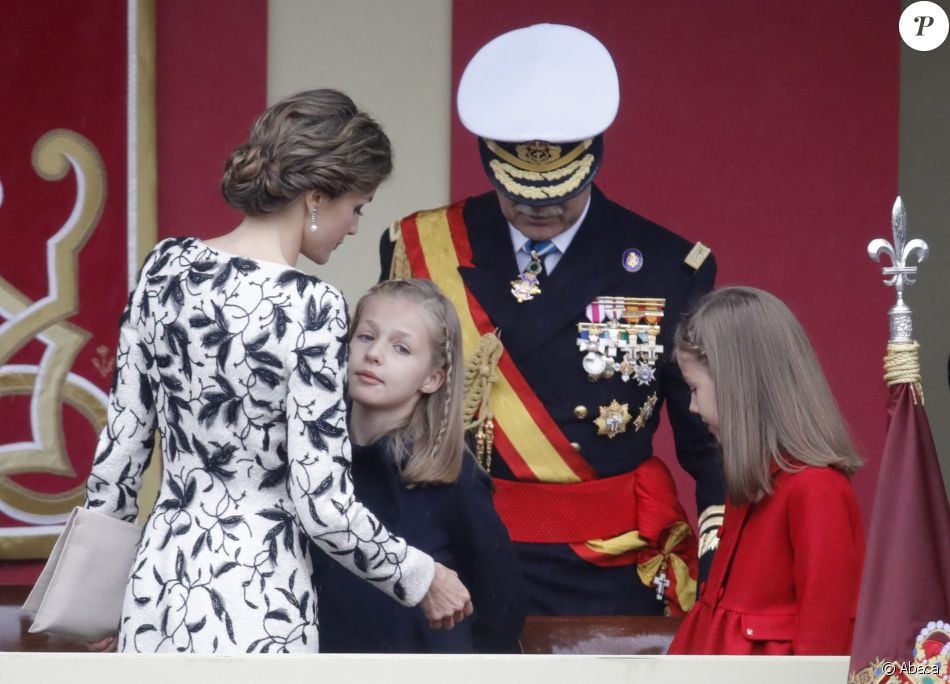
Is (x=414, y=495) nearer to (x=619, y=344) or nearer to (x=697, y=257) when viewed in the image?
(x=619, y=344)

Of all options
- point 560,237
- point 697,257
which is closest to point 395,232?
point 560,237

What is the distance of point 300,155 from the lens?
2643 mm

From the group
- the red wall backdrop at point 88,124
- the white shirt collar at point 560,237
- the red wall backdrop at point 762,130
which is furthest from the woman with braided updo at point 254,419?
the red wall backdrop at point 762,130

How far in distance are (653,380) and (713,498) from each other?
0.28m

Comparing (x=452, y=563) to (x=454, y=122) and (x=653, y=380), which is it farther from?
(x=454, y=122)

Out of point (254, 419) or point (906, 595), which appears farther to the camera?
point (254, 419)

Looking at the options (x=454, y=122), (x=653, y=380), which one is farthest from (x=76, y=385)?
(x=653, y=380)

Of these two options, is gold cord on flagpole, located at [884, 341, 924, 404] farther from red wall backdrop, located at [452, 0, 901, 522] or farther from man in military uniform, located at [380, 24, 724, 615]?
red wall backdrop, located at [452, 0, 901, 522]

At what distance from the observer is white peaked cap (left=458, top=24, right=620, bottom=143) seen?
11.4 feet

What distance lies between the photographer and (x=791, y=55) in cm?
468

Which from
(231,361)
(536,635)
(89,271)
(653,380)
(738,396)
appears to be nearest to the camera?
(231,361)

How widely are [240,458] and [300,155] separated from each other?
437 millimetres

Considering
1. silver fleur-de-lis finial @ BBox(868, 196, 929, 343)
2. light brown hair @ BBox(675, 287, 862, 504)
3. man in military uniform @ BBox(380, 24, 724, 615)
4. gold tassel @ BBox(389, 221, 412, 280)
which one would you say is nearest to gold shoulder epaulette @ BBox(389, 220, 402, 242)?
gold tassel @ BBox(389, 221, 412, 280)

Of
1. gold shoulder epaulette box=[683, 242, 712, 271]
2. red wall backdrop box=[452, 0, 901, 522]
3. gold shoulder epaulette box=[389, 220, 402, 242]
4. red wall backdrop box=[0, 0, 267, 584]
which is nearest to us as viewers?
gold shoulder epaulette box=[683, 242, 712, 271]
